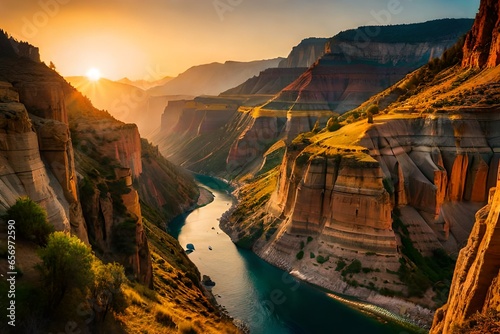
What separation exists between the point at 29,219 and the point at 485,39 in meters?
80.6

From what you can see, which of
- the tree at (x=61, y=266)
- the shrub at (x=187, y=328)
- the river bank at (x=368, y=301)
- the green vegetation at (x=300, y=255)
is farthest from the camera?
the green vegetation at (x=300, y=255)

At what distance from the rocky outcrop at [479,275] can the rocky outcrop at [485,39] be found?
57181 mm

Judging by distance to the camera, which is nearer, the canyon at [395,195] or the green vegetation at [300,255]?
the canyon at [395,195]

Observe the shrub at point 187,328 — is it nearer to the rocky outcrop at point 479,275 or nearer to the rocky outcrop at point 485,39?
the rocky outcrop at point 479,275

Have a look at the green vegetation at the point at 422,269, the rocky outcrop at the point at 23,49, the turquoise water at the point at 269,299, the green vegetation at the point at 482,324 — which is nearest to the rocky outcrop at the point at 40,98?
the rocky outcrop at the point at 23,49

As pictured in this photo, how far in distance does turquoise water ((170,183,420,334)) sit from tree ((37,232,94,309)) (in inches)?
1110

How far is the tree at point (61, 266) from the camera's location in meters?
19.2

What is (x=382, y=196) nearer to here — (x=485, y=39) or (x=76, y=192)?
(x=76, y=192)

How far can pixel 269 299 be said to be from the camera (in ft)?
172

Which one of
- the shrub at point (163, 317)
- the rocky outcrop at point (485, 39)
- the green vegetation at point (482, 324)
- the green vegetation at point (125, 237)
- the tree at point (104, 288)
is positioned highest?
the rocky outcrop at point (485, 39)

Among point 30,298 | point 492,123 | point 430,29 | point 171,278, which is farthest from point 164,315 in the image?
point 430,29

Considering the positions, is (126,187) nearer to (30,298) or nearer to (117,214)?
(117,214)

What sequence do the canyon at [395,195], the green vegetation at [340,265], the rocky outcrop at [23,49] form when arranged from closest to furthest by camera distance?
the canyon at [395,195]
the rocky outcrop at [23,49]
the green vegetation at [340,265]

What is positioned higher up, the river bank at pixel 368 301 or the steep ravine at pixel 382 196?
the steep ravine at pixel 382 196
